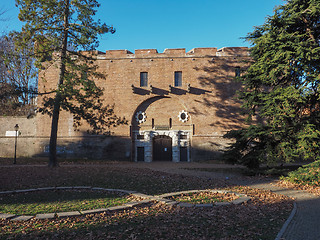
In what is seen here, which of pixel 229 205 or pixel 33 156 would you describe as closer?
pixel 229 205

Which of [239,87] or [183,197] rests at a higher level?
[239,87]

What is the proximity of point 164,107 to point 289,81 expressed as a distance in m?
12.1

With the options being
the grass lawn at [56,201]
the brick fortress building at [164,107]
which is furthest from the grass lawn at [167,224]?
the brick fortress building at [164,107]

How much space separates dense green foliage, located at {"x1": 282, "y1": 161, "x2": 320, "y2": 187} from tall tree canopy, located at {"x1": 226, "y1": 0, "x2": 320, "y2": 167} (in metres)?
0.70

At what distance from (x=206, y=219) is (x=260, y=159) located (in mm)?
7714

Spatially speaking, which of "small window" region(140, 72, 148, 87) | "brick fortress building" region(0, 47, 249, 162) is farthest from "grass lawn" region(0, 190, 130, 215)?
"small window" region(140, 72, 148, 87)

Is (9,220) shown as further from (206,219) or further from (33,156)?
(33,156)

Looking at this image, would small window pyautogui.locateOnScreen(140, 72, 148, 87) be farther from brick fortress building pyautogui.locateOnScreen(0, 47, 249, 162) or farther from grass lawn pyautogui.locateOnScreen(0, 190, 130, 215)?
grass lawn pyautogui.locateOnScreen(0, 190, 130, 215)

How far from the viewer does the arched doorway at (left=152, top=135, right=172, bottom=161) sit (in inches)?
896

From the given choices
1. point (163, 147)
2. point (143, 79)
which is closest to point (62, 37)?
point (143, 79)

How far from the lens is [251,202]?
23.5ft

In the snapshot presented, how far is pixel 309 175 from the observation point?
32.0 feet

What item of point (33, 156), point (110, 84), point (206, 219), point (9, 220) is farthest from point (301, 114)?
point (33, 156)

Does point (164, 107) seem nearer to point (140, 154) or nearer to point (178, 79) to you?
point (178, 79)
